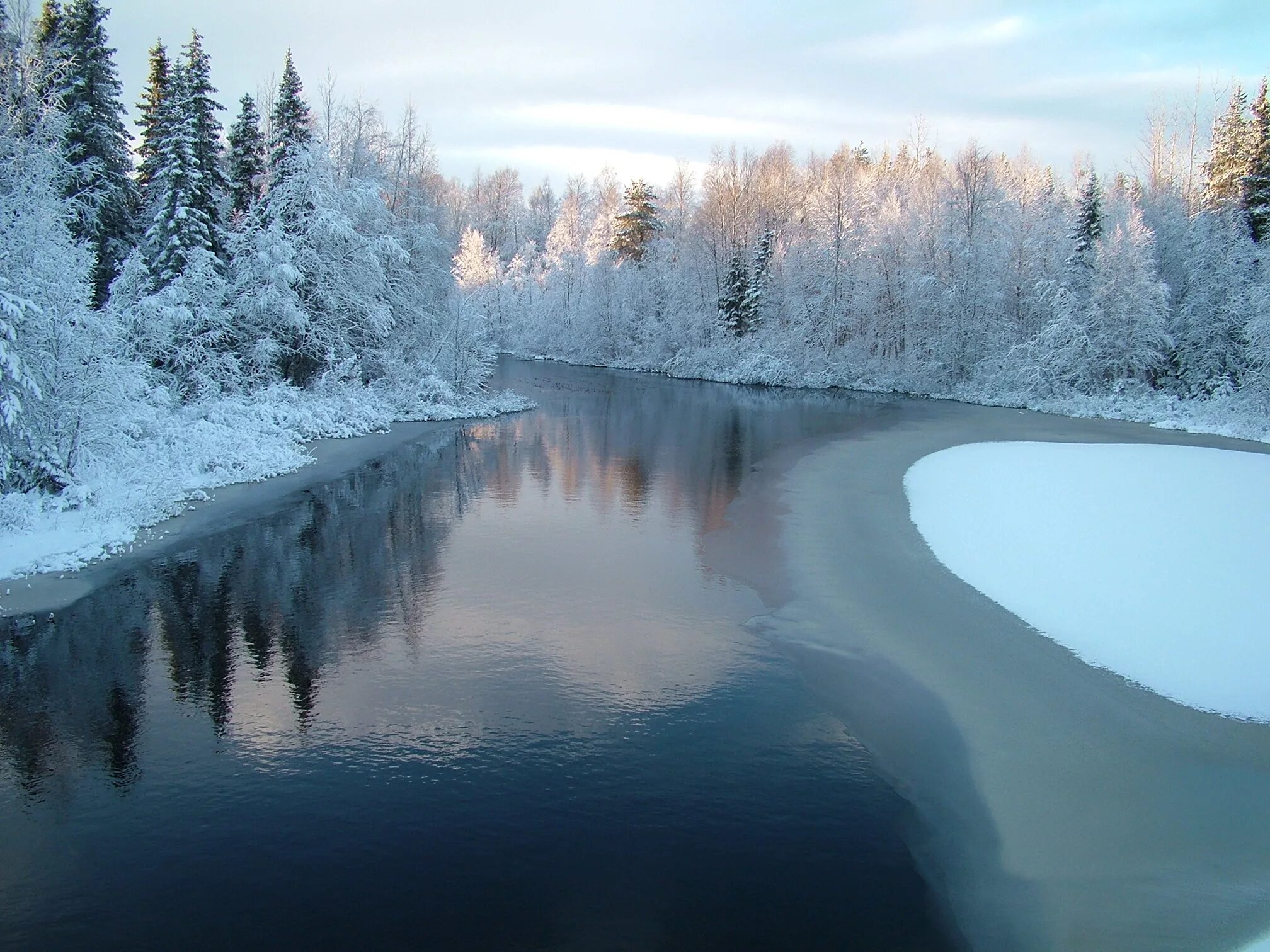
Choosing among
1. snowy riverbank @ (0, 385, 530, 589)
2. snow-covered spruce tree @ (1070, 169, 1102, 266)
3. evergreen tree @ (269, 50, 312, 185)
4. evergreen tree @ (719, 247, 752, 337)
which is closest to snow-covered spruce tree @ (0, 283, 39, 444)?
snowy riverbank @ (0, 385, 530, 589)

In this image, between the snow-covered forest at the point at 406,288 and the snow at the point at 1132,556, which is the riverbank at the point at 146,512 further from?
the snow at the point at 1132,556

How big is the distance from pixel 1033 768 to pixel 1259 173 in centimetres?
4214

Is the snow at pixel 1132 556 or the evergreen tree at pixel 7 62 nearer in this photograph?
the snow at pixel 1132 556

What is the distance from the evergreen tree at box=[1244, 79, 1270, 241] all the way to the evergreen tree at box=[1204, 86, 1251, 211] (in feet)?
0.92

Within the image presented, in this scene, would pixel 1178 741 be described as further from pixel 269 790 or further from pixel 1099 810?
pixel 269 790

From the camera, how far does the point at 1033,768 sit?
7.02 metres

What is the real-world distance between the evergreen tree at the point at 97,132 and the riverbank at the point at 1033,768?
24376mm

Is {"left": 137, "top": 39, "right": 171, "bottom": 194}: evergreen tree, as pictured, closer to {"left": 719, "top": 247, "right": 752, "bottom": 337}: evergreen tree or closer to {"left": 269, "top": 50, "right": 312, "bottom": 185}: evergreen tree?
{"left": 269, "top": 50, "right": 312, "bottom": 185}: evergreen tree

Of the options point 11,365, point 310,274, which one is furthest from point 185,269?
point 11,365

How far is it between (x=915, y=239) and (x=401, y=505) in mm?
40525

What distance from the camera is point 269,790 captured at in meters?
6.59

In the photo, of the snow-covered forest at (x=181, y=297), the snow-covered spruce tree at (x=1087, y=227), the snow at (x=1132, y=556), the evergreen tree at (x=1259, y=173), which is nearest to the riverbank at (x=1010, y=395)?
the snow-covered spruce tree at (x=1087, y=227)

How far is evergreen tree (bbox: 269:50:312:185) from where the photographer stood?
2888 centimetres

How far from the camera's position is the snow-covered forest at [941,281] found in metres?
36.1
